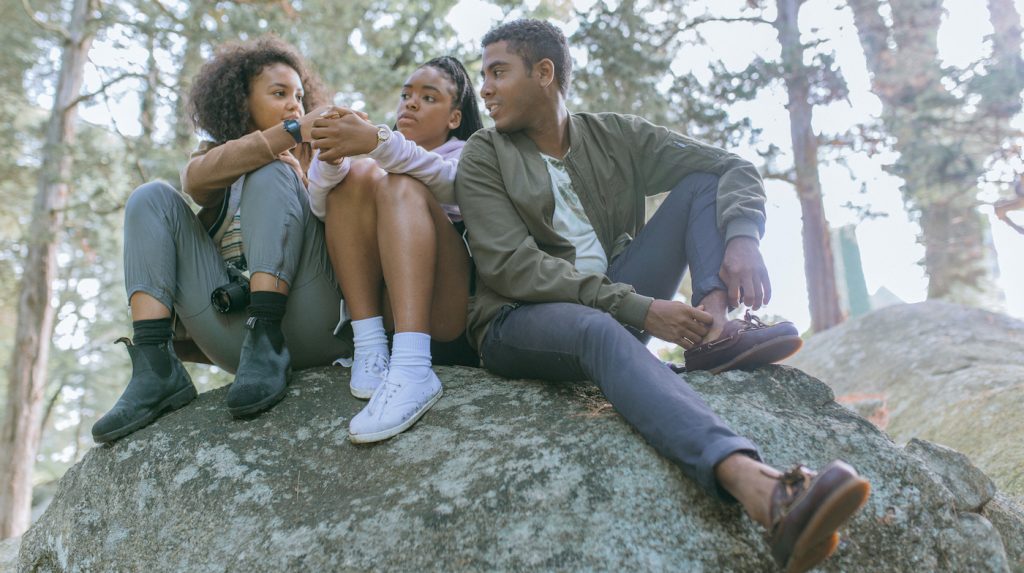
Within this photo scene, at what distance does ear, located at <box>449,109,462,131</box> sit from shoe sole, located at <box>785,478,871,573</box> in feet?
7.54

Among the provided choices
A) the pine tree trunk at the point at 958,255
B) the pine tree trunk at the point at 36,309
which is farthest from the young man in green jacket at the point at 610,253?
the pine tree trunk at the point at 36,309

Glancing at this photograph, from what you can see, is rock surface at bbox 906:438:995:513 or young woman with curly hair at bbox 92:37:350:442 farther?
young woman with curly hair at bbox 92:37:350:442

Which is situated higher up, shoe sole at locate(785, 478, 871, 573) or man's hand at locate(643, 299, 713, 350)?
man's hand at locate(643, 299, 713, 350)

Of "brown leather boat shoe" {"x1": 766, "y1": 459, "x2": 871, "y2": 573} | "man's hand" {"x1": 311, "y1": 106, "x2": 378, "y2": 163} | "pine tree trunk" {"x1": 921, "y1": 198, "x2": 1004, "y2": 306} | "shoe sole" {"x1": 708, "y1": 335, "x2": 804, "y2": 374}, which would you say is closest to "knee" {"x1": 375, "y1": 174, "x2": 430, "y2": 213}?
"man's hand" {"x1": 311, "y1": 106, "x2": 378, "y2": 163}

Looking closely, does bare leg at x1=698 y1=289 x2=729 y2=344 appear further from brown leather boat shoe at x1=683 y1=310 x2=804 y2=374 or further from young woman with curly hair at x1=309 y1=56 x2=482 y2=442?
young woman with curly hair at x1=309 y1=56 x2=482 y2=442

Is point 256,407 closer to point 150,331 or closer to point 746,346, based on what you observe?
point 150,331

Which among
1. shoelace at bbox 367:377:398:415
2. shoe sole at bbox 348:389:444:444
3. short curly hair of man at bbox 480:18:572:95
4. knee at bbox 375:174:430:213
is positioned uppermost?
short curly hair of man at bbox 480:18:572:95

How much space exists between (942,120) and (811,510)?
7.96 meters

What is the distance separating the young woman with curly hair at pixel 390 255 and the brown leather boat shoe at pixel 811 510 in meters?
1.20

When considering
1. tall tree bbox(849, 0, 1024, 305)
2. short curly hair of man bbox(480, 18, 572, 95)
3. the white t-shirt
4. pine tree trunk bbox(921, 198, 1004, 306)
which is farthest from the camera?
pine tree trunk bbox(921, 198, 1004, 306)

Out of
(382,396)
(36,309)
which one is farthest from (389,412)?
(36,309)

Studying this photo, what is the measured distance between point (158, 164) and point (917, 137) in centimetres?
865

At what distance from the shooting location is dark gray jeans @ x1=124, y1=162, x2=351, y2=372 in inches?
101

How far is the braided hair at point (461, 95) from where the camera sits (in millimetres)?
3307
